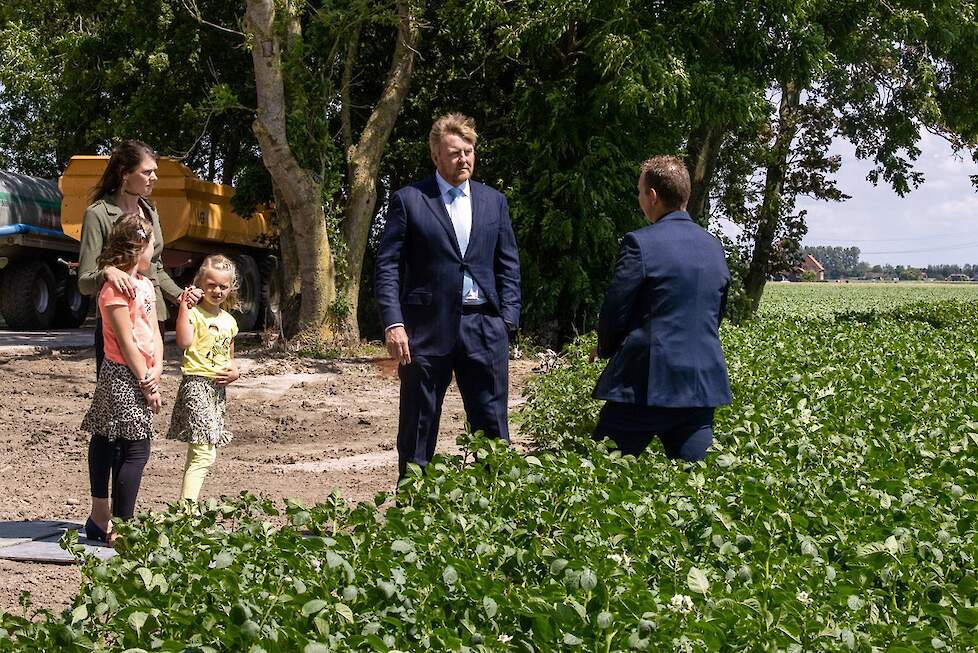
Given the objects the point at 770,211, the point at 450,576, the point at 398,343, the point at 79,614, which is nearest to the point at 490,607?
the point at 450,576

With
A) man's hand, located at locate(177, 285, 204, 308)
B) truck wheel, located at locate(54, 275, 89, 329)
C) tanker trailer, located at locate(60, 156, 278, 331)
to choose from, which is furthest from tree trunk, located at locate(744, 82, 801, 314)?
man's hand, located at locate(177, 285, 204, 308)

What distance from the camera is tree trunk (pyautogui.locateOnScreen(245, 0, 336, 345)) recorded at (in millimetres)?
16781

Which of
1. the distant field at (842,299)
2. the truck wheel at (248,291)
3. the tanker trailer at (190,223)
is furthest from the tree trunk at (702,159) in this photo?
the distant field at (842,299)

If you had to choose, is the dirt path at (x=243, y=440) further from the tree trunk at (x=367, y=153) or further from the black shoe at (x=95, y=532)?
the tree trunk at (x=367, y=153)

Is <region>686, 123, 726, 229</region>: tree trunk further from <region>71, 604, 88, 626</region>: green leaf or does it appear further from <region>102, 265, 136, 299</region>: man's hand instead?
<region>71, 604, 88, 626</region>: green leaf

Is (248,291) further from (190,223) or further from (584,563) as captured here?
(584,563)

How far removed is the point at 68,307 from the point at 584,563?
22.3m

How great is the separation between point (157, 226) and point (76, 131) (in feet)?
66.2

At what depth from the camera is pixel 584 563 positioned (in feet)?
10.7

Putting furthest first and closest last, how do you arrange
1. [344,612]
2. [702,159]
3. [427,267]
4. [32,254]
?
[32,254]
[702,159]
[427,267]
[344,612]

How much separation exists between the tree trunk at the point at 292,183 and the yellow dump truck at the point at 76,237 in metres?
3.72

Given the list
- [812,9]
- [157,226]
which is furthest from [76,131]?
[157,226]

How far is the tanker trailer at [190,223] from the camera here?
21.1 meters

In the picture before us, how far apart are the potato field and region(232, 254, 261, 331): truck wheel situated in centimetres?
1831
